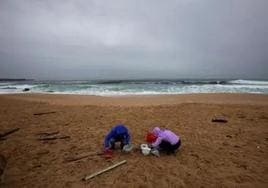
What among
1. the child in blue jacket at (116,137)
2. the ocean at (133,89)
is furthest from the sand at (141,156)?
the ocean at (133,89)

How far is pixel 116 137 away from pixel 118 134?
5.0 inches

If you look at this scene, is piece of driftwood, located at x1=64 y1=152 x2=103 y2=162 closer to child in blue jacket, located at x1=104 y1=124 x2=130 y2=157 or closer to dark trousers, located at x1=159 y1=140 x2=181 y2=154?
child in blue jacket, located at x1=104 y1=124 x2=130 y2=157

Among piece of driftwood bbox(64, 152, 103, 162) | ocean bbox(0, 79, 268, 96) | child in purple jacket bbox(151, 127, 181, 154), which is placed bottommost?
piece of driftwood bbox(64, 152, 103, 162)

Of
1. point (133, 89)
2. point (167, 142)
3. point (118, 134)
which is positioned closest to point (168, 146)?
point (167, 142)

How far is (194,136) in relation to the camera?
6074 mm

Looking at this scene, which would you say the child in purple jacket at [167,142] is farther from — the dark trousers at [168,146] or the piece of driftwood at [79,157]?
the piece of driftwood at [79,157]

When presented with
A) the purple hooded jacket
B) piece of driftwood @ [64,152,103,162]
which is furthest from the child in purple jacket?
piece of driftwood @ [64,152,103,162]

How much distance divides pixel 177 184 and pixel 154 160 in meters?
0.97

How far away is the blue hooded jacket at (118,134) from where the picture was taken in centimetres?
474

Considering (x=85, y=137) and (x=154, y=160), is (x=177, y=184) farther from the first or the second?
(x=85, y=137)

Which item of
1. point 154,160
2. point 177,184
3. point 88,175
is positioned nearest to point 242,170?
point 177,184

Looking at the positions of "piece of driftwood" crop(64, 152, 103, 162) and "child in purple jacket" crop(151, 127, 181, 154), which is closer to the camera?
"piece of driftwood" crop(64, 152, 103, 162)

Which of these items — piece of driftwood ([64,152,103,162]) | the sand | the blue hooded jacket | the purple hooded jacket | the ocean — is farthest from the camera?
the ocean

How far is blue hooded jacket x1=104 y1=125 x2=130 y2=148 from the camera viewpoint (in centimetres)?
474
